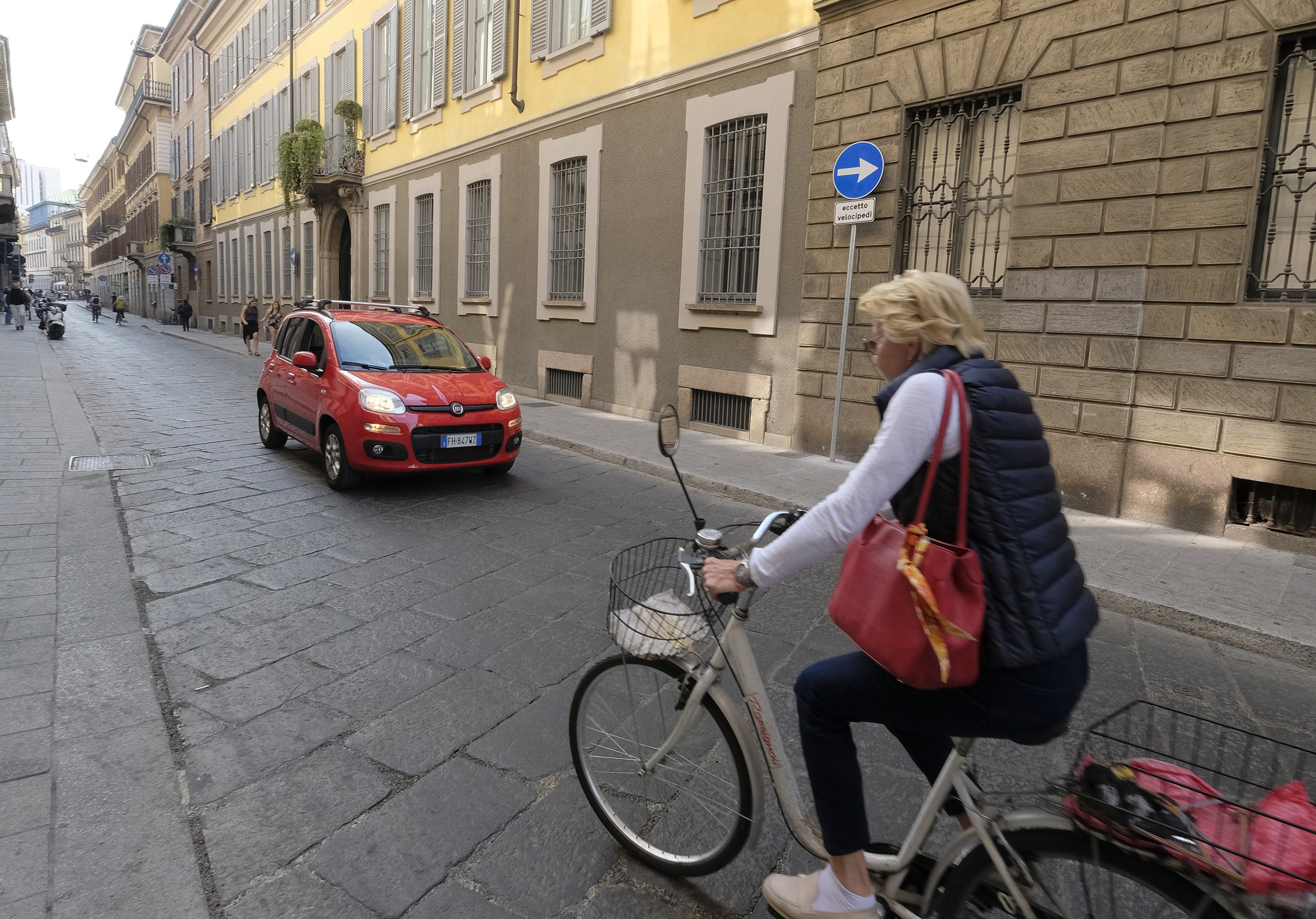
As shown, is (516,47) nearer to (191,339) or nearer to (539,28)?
(539,28)

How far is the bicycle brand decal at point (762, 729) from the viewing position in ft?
7.41

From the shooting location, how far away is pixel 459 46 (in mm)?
17828

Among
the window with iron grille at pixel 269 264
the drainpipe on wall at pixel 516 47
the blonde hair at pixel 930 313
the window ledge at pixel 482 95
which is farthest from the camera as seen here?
the window with iron grille at pixel 269 264

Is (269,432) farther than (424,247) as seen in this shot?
No

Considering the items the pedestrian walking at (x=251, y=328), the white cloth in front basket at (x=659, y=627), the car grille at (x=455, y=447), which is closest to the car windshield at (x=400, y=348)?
the car grille at (x=455, y=447)

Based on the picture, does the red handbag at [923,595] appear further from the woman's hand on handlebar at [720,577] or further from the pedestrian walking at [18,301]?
the pedestrian walking at [18,301]

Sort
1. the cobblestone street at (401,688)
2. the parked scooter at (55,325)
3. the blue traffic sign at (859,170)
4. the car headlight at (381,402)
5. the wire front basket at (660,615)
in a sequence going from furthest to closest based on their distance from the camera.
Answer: the parked scooter at (55,325)
the blue traffic sign at (859,170)
the car headlight at (381,402)
the cobblestone street at (401,688)
the wire front basket at (660,615)

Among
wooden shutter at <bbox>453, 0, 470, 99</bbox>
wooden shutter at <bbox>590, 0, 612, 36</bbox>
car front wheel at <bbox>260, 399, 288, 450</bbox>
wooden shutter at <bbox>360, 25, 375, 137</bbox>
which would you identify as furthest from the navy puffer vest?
wooden shutter at <bbox>360, 25, 375, 137</bbox>

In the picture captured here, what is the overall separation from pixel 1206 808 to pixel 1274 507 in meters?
6.56

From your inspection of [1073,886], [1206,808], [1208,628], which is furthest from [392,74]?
[1206,808]

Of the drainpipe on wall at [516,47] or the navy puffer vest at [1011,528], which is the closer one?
the navy puffer vest at [1011,528]

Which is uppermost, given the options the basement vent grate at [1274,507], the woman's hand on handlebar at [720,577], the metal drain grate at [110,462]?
the woman's hand on handlebar at [720,577]

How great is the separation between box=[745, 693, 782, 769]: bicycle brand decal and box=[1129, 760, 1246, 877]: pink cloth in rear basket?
88 cm

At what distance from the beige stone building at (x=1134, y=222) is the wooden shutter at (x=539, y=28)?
7502 millimetres
